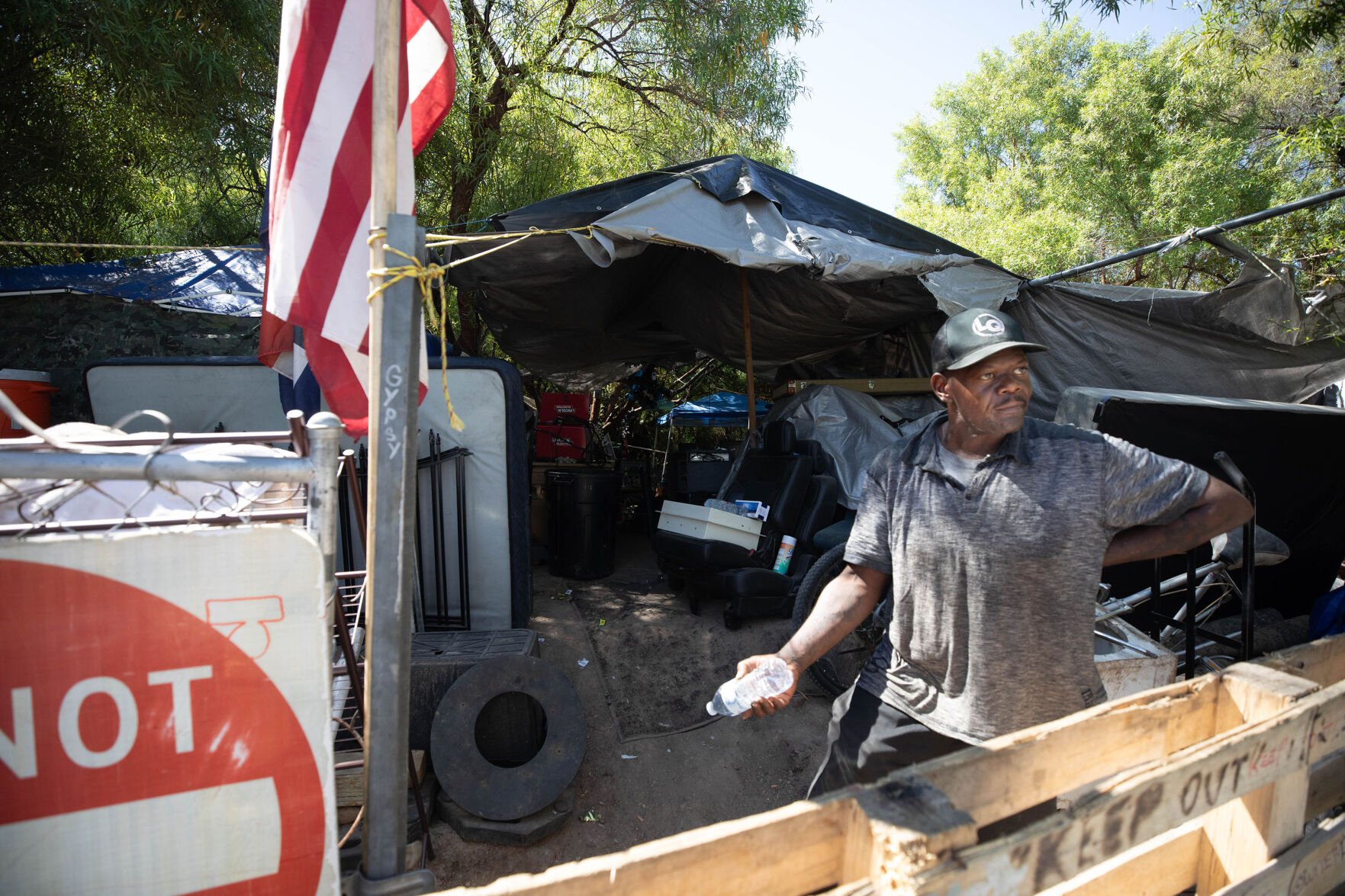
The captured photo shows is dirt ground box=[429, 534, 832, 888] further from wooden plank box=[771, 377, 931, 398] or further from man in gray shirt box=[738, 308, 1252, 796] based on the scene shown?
wooden plank box=[771, 377, 931, 398]

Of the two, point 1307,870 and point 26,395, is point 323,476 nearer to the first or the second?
point 1307,870

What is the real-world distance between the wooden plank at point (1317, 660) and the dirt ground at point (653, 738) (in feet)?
8.65

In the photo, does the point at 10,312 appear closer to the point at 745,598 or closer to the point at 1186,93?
the point at 745,598

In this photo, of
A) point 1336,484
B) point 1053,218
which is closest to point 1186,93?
point 1053,218

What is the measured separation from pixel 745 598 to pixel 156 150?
24.8 feet

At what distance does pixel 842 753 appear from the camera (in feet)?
7.77

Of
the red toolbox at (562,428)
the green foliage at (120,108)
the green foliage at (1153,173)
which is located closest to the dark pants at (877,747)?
the green foliage at (120,108)

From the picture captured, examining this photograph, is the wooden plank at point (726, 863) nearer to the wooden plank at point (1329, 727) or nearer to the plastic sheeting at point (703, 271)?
the wooden plank at point (1329, 727)

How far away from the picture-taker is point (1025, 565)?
1.98 metres

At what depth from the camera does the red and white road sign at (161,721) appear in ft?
3.91

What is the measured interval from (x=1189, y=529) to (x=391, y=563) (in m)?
2.11

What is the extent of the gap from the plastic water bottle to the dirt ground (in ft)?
6.49

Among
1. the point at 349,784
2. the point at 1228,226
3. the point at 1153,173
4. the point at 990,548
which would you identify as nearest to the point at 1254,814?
the point at 990,548

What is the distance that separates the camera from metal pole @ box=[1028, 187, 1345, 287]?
445 cm
